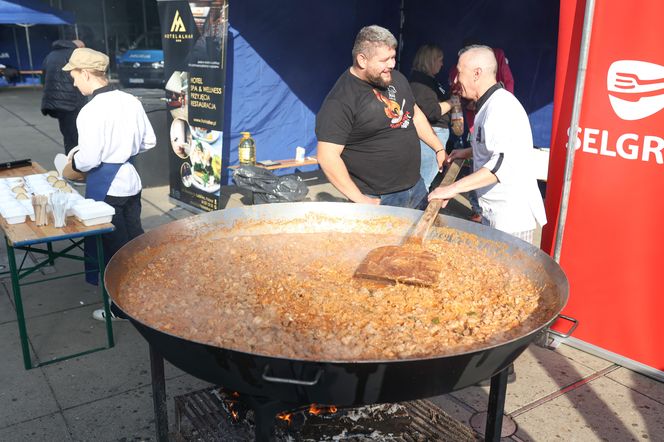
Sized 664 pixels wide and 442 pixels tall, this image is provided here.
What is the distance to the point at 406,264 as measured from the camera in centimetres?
264

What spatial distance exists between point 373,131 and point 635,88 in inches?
65.3

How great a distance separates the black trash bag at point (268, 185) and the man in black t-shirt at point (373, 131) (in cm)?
267

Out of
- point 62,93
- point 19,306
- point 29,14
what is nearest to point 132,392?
point 19,306

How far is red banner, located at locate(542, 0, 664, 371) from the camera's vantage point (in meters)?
3.46

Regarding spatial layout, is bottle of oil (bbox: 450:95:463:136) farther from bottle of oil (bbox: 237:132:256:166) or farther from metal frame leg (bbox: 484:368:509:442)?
metal frame leg (bbox: 484:368:509:442)

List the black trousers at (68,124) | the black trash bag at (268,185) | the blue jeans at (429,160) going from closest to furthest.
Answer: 1. the black trash bag at (268,185)
2. the blue jeans at (429,160)
3. the black trousers at (68,124)

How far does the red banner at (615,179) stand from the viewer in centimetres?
346

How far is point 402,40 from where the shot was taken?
28.9ft

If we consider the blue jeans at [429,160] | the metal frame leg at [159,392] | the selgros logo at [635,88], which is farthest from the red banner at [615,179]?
the blue jeans at [429,160]

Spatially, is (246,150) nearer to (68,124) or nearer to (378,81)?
(68,124)

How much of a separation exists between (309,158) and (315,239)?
5.25 meters

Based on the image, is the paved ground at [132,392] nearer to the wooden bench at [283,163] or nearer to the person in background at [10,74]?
the wooden bench at [283,163]

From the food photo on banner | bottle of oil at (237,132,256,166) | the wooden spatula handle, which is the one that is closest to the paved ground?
the wooden spatula handle

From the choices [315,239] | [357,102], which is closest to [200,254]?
[315,239]
